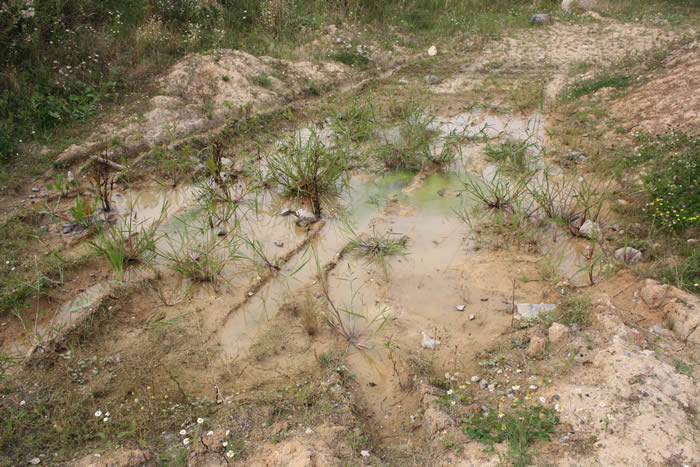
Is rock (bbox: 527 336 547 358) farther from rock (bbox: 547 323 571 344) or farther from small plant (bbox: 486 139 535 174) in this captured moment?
small plant (bbox: 486 139 535 174)

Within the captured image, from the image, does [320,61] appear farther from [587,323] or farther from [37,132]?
[587,323]

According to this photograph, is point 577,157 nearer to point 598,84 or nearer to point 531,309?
point 598,84

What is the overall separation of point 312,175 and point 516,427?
300 centimetres

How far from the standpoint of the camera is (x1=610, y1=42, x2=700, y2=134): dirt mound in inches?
196

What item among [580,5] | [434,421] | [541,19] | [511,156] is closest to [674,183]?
[511,156]

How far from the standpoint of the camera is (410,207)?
4605 mm

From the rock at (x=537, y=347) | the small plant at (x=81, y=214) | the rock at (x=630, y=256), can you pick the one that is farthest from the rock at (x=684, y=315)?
the small plant at (x=81, y=214)

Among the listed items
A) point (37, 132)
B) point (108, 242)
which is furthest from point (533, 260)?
point (37, 132)

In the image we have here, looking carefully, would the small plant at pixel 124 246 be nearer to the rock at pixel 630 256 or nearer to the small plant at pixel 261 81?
the small plant at pixel 261 81

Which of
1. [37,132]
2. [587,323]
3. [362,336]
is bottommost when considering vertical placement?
[362,336]

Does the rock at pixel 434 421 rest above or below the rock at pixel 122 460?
below

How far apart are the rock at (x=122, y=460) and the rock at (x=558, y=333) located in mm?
2445

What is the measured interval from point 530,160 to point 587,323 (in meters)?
2.58

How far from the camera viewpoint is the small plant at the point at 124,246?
3.61m
